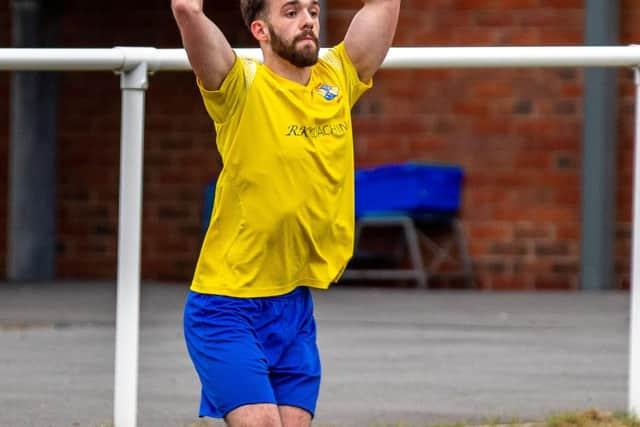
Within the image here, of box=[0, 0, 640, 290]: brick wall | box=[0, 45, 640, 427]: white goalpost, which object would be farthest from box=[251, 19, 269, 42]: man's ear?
box=[0, 0, 640, 290]: brick wall

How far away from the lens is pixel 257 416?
3977 millimetres

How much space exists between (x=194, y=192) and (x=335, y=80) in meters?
8.84

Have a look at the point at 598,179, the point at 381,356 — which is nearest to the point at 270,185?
the point at 381,356

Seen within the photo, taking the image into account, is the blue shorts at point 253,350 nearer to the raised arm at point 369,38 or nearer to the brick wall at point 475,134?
the raised arm at point 369,38

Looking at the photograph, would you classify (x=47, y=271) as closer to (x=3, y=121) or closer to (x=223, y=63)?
(x=3, y=121)

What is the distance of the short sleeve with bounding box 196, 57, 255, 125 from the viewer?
4.14m

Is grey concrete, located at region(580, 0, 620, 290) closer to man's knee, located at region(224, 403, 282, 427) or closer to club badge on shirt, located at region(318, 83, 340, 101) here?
club badge on shirt, located at region(318, 83, 340, 101)

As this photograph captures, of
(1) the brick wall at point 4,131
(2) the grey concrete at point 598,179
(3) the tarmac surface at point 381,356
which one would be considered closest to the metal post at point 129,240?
(3) the tarmac surface at point 381,356

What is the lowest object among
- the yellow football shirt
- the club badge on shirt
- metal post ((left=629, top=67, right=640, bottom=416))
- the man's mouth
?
metal post ((left=629, top=67, right=640, bottom=416))

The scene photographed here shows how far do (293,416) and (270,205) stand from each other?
0.55 meters

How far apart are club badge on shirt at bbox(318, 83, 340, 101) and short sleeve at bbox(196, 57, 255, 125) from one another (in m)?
0.20

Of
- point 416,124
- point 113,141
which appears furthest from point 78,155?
point 416,124

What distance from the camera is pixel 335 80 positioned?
4.38 meters

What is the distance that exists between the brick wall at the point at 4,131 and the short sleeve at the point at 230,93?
9.47 m
